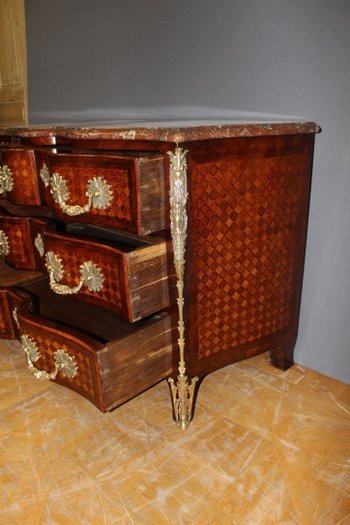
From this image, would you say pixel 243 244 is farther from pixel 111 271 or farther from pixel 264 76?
pixel 264 76

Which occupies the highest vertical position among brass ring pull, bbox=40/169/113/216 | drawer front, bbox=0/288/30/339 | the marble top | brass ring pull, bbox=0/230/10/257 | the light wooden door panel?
the light wooden door panel

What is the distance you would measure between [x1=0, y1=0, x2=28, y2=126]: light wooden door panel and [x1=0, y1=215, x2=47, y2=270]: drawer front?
1194 millimetres

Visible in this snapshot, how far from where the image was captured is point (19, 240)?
1277 millimetres

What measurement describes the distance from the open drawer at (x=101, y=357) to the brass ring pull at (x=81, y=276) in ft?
0.30

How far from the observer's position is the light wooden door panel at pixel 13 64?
6.88 feet

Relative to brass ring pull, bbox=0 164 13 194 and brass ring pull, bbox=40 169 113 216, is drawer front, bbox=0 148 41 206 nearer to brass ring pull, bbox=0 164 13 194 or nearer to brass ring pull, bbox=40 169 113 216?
brass ring pull, bbox=0 164 13 194

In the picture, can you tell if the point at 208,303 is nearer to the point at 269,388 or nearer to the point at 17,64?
the point at 269,388

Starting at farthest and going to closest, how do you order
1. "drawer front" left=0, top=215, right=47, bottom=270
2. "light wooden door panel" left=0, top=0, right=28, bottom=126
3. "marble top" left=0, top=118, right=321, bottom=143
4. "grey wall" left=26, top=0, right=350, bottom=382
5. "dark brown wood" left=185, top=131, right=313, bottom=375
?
1. "light wooden door panel" left=0, top=0, right=28, bottom=126
2. "drawer front" left=0, top=215, right=47, bottom=270
3. "grey wall" left=26, top=0, right=350, bottom=382
4. "dark brown wood" left=185, top=131, right=313, bottom=375
5. "marble top" left=0, top=118, right=321, bottom=143

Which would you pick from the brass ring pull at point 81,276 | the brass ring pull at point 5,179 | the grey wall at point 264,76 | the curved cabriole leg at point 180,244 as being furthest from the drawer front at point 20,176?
the grey wall at point 264,76

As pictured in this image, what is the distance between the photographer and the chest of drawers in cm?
89

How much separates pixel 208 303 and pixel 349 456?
0.49 m

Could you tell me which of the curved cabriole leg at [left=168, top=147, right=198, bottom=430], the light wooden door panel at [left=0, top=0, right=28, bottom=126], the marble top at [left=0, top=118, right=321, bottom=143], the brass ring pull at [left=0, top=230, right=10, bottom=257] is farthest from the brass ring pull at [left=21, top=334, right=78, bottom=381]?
the light wooden door panel at [left=0, top=0, right=28, bottom=126]

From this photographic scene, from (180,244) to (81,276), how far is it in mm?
274

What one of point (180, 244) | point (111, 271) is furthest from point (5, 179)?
point (180, 244)
